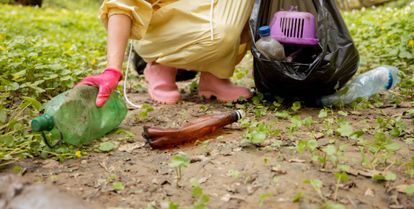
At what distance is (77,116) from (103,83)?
18 centimetres

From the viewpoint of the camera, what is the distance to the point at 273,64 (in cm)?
217

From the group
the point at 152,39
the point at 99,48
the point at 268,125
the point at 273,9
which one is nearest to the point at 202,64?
the point at 152,39

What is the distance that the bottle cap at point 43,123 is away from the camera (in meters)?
1.64

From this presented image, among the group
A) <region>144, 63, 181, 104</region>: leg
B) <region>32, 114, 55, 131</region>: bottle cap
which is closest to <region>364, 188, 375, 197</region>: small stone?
<region>32, 114, 55, 131</region>: bottle cap

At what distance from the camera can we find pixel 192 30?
2387 mm

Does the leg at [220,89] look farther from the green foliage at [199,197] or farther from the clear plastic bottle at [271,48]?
the green foliage at [199,197]

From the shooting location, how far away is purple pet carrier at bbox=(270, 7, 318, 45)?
87.4 inches

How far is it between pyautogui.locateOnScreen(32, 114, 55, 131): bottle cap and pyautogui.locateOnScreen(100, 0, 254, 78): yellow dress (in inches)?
28.2

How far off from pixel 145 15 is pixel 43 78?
0.64 meters

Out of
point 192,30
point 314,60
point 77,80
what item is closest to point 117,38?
point 192,30

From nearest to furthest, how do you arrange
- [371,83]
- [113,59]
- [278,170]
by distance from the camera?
[278,170] → [113,59] → [371,83]

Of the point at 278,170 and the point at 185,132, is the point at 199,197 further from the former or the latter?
the point at 185,132

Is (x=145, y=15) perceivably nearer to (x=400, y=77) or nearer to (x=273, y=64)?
(x=273, y=64)

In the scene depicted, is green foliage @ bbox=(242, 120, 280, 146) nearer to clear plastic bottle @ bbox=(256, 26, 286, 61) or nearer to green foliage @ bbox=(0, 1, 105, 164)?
clear plastic bottle @ bbox=(256, 26, 286, 61)
